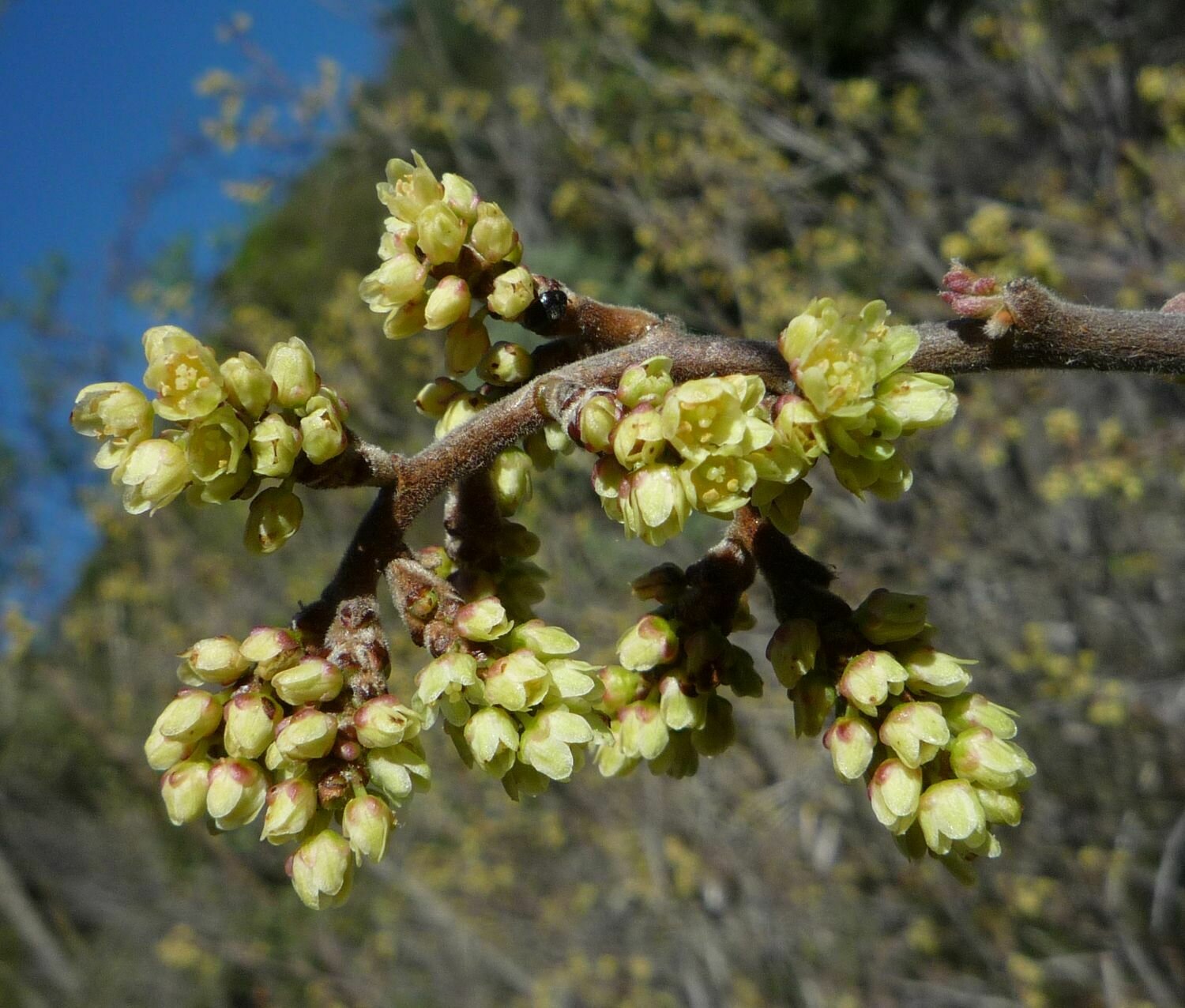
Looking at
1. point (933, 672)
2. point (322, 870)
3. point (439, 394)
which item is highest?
→ point (439, 394)

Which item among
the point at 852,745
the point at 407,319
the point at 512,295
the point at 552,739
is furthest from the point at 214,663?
the point at 852,745

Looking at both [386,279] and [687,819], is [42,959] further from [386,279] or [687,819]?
[386,279]

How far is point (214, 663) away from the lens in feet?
4.90

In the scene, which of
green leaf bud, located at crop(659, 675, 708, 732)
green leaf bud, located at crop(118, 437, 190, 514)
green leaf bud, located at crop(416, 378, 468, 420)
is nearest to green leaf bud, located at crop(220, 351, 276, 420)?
green leaf bud, located at crop(118, 437, 190, 514)

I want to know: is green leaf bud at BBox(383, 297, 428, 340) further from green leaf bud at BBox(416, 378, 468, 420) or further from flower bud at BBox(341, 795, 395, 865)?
flower bud at BBox(341, 795, 395, 865)

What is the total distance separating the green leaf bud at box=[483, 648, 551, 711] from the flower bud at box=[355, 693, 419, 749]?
0.41 feet

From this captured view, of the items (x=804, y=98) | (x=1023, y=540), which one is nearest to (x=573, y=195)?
(x=804, y=98)

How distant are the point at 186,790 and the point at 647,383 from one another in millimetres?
970

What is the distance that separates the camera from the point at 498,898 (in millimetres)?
8344

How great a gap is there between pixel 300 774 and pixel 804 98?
10102 millimetres

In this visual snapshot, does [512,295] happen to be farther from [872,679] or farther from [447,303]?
[872,679]

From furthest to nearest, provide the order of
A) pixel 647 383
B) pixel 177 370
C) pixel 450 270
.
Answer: pixel 450 270 → pixel 177 370 → pixel 647 383

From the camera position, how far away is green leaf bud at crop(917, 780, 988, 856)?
1444mm

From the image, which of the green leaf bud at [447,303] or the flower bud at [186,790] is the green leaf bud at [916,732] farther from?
the flower bud at [186,790]
